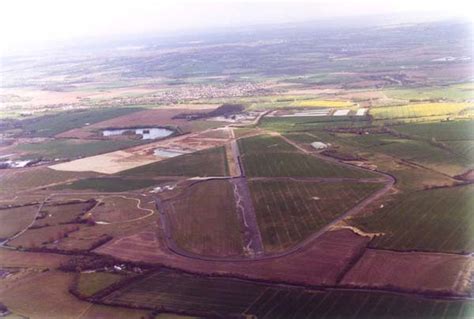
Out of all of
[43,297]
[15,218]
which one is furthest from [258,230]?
[15,218]

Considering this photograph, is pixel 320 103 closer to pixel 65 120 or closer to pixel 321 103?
pixel 321 103

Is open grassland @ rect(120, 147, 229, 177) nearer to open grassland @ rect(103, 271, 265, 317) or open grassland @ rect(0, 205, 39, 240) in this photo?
open grassland @ rect(0, 205, 39, 240)

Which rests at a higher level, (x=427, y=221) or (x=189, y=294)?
(x=427, y=221)

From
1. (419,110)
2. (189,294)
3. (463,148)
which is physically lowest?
(189,294)

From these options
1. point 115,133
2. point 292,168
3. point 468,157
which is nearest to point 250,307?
point 292,168

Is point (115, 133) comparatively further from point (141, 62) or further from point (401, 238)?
point (141, 62)

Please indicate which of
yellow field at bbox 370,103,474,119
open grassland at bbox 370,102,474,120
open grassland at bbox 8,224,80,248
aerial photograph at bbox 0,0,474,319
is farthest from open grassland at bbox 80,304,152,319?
yellow field at bbox 370,103,474,119

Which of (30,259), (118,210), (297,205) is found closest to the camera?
(30,259)
